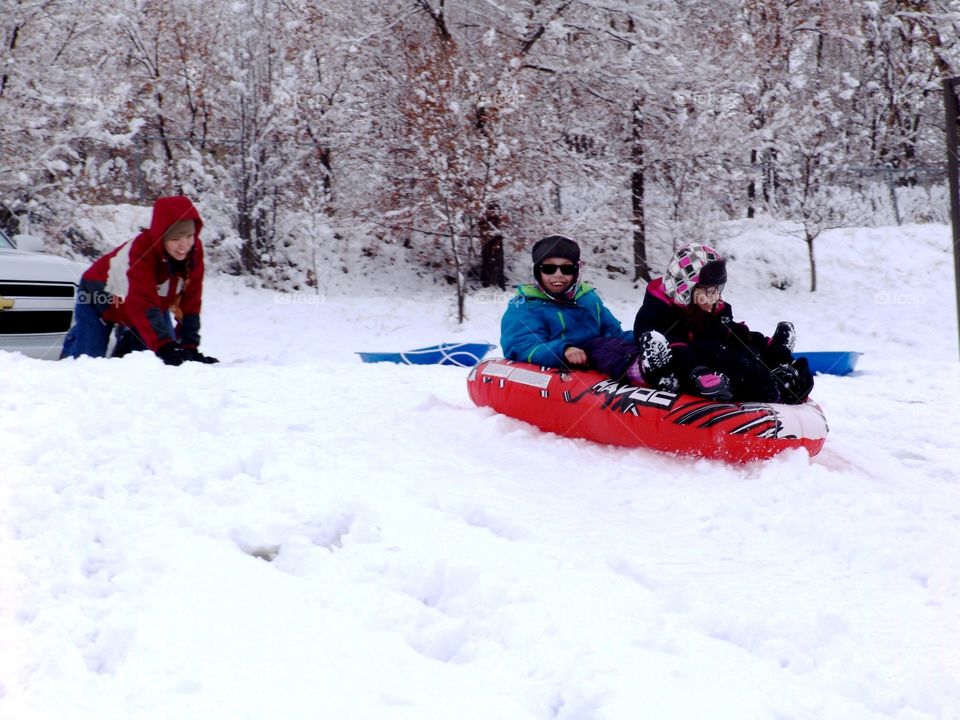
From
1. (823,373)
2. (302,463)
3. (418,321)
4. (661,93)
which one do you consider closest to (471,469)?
(302,463)

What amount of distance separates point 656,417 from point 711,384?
0.31 meters

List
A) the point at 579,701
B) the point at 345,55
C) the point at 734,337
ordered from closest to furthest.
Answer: the point at 579,701 < the point at 734,337 < the point at 345,55

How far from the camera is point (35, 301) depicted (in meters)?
6.30

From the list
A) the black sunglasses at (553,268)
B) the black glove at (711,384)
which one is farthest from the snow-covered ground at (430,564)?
the black sunglasses at (553,268)

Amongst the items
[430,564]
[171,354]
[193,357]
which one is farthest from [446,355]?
[430,564]

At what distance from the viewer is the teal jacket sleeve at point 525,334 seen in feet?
16.5

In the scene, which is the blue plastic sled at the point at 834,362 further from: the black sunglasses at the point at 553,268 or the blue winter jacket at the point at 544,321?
the black sunglasses at the point at 553,268

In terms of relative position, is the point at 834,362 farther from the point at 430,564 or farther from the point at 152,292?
the point at 430,564

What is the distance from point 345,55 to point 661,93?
5.59 m

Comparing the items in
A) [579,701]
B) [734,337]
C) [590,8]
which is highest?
[590,8]

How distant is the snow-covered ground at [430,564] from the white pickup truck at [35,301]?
1357mm

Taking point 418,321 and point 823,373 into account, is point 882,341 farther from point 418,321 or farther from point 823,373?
point 418,321

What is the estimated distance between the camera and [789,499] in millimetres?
3723

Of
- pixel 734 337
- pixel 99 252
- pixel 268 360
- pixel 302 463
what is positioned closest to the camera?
pixel 302 463
